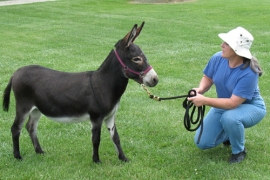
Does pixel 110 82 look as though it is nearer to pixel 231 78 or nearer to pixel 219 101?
pixel 219 101

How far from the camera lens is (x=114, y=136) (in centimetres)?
550

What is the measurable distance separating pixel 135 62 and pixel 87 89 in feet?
2.35

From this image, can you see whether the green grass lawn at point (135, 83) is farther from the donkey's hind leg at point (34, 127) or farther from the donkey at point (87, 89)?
the donkey at point (87, 89)

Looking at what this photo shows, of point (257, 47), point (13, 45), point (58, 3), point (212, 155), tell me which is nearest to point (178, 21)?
point (257, 47)

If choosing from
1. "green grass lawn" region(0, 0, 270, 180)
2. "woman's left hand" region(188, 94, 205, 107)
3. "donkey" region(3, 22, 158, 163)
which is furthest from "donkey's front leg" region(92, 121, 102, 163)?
"woman's left hand" region(188, 94, 205, 107)

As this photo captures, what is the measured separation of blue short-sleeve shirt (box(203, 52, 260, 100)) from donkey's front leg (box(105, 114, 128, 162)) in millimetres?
1423

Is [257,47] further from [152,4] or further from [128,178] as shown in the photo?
[152,4]

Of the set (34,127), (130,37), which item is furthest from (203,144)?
(34,127)

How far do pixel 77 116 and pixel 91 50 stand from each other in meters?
8.03

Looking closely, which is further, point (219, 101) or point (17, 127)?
point (17, 127)

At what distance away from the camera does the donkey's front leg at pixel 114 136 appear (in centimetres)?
545

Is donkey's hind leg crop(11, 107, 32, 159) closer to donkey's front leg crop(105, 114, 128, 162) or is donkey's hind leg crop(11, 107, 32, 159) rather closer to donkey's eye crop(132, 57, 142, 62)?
donkey's front leg crop(105, 114, 128, 162)

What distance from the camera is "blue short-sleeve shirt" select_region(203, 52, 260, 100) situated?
519cm

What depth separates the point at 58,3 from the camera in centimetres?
2669
